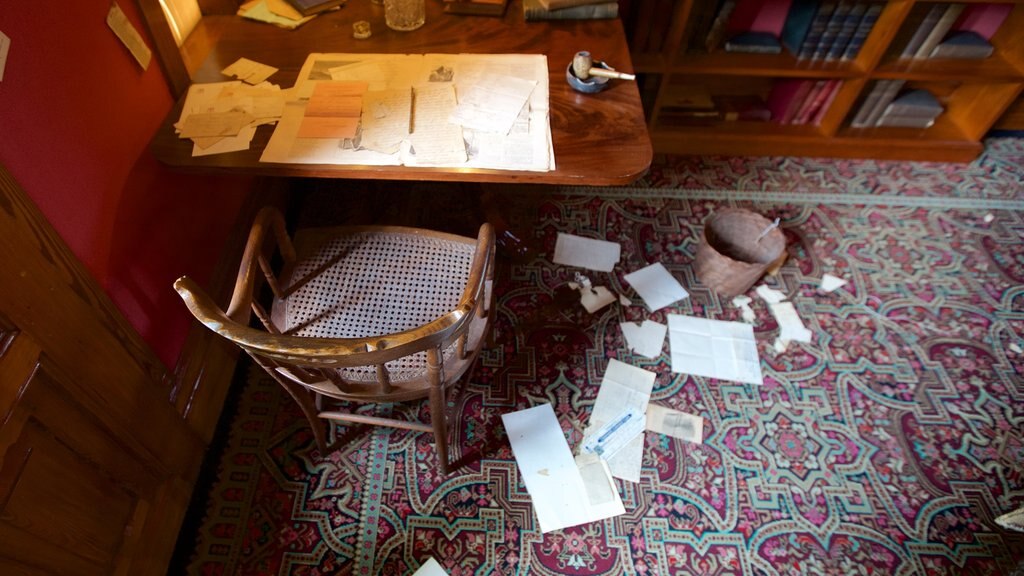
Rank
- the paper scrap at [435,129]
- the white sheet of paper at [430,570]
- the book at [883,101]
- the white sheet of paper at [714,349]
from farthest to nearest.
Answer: the book at [883,101] → the white sheet of paper at [714,349] → the white sheet of paper at [430,570] → the paper scrap at [435,129]

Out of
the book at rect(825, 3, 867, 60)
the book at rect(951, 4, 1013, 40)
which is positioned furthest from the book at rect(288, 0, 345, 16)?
the book at rect(951, 4, 1013, 40)

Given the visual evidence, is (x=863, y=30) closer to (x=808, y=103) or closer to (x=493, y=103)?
(x=808, y=103)

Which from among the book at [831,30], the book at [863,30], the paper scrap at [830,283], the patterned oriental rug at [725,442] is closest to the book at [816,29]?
the book at [831,30]

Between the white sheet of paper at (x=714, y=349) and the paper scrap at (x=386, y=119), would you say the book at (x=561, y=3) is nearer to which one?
the paper scrap at (x=386, y=119)

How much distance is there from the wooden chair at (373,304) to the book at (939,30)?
7.10 feet

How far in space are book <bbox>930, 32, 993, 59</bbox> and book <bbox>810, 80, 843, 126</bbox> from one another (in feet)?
1.24

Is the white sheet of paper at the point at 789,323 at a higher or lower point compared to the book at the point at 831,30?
lower

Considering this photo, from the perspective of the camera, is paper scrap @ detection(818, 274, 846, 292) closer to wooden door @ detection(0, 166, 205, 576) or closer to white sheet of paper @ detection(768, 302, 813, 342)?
white sheet of paper @ detection(768, 302, 813, 342)

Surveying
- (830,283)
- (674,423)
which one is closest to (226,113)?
(674,423)

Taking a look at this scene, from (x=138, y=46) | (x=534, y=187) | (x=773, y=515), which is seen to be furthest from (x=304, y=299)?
(x=773, y=515)

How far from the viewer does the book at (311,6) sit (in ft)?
5.33

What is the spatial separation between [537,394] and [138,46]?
4.71 feet

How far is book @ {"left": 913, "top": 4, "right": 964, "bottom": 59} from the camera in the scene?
6.93 ft

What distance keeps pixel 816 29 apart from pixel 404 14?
166 cm
